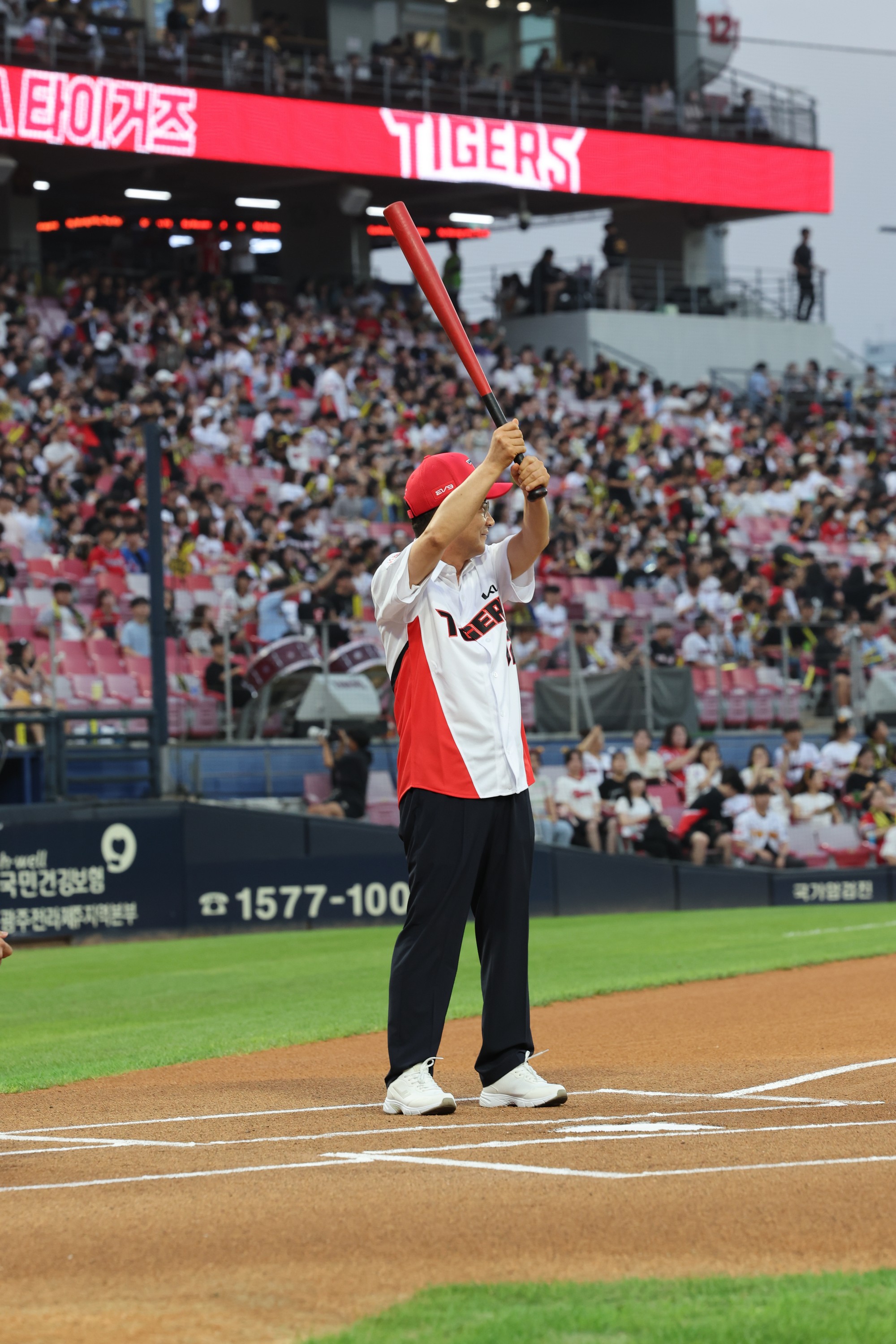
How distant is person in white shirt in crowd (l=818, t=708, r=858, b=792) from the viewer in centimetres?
1902

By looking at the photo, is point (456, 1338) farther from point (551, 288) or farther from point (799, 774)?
point (551, 288)

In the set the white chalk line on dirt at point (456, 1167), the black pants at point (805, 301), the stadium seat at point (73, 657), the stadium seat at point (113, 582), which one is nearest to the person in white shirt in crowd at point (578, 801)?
the stadium seat at point (73, 657)

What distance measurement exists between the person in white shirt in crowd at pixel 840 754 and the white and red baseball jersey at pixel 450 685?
13.8 m

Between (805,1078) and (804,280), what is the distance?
36.2 metres

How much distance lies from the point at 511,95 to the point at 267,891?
24973 millimetres

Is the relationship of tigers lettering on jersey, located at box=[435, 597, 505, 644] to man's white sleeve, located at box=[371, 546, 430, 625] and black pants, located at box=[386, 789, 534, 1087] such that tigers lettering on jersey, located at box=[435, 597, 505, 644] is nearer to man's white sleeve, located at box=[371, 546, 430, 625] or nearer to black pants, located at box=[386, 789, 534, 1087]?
man's white sleeve, located at box=[371, 546, 430, 625]

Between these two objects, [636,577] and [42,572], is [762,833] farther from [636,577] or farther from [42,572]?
[42,572]

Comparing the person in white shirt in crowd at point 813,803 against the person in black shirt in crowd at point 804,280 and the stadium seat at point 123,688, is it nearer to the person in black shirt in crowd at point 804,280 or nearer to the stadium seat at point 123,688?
the stadium seat at point 123,688

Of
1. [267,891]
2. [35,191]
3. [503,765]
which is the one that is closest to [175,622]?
[267,891]

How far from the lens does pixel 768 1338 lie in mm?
3014

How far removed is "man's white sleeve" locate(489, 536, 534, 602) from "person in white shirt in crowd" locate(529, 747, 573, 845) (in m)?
10.9

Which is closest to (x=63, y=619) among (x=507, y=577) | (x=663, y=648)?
(x=663, y=648)

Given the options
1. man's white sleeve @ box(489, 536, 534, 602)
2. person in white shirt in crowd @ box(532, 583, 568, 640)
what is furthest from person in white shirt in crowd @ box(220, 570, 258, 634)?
man's white sleeve @ box(489, 536, 534, 602)

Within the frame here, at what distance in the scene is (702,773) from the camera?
18062mm
